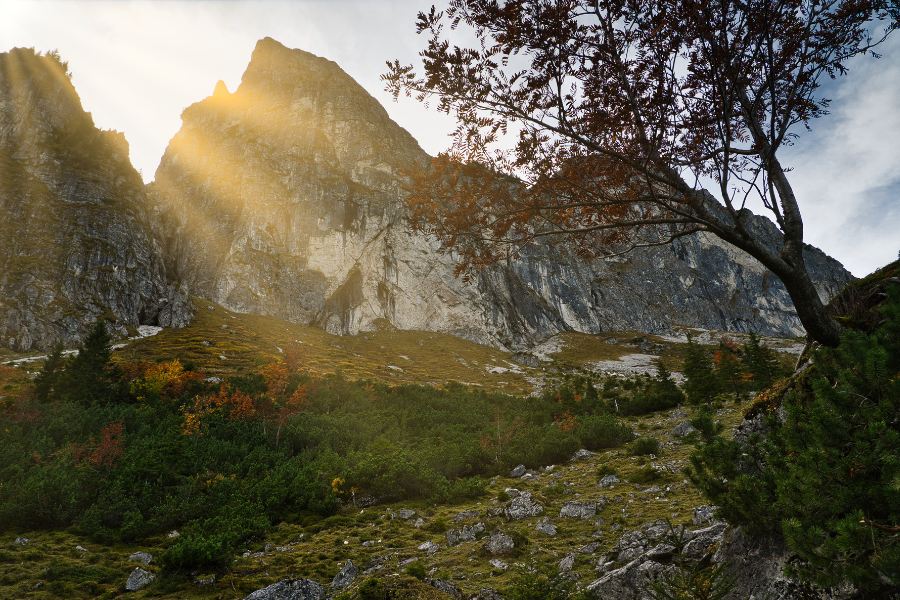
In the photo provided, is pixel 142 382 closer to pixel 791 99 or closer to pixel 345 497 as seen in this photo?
pixel 345 497

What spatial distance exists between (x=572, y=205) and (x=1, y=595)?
11826 mm

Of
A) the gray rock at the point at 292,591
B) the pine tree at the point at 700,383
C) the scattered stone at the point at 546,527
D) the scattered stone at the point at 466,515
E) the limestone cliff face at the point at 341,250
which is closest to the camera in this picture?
the gray rock at the point at 292,591

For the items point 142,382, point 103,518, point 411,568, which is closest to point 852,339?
point 411,568

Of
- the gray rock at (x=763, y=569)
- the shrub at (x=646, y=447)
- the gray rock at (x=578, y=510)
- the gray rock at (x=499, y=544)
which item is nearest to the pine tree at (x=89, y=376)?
the gray rock at (x=499, y=544)

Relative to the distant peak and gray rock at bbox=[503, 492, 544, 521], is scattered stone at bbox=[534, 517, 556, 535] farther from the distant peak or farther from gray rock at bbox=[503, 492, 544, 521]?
the distant peak

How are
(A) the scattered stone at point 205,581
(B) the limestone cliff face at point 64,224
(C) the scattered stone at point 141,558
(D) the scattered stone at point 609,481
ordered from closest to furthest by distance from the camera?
(A) the scattered stone at point 205,581, (C) the scattered stone at point 141,558, (D) the scattered stone at point 609,481, (B) the limestone cliff face at point 64,224

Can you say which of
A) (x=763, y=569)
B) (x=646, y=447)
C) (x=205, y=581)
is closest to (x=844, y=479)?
(x=763, y=569)

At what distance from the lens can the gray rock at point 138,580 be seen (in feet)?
24.2

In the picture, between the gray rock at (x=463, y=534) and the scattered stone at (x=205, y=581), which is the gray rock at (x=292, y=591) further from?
the gray rock at (x=463, y=534)

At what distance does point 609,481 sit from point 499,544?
17.8ft

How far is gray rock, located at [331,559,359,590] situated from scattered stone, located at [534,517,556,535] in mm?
3861

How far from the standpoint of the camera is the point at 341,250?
3447 inches

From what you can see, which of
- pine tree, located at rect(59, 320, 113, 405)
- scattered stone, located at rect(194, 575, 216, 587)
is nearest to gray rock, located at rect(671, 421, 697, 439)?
scattered stone, located at rect(194, 575, 216, 587)

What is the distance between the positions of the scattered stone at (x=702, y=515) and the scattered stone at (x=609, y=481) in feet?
13.5
